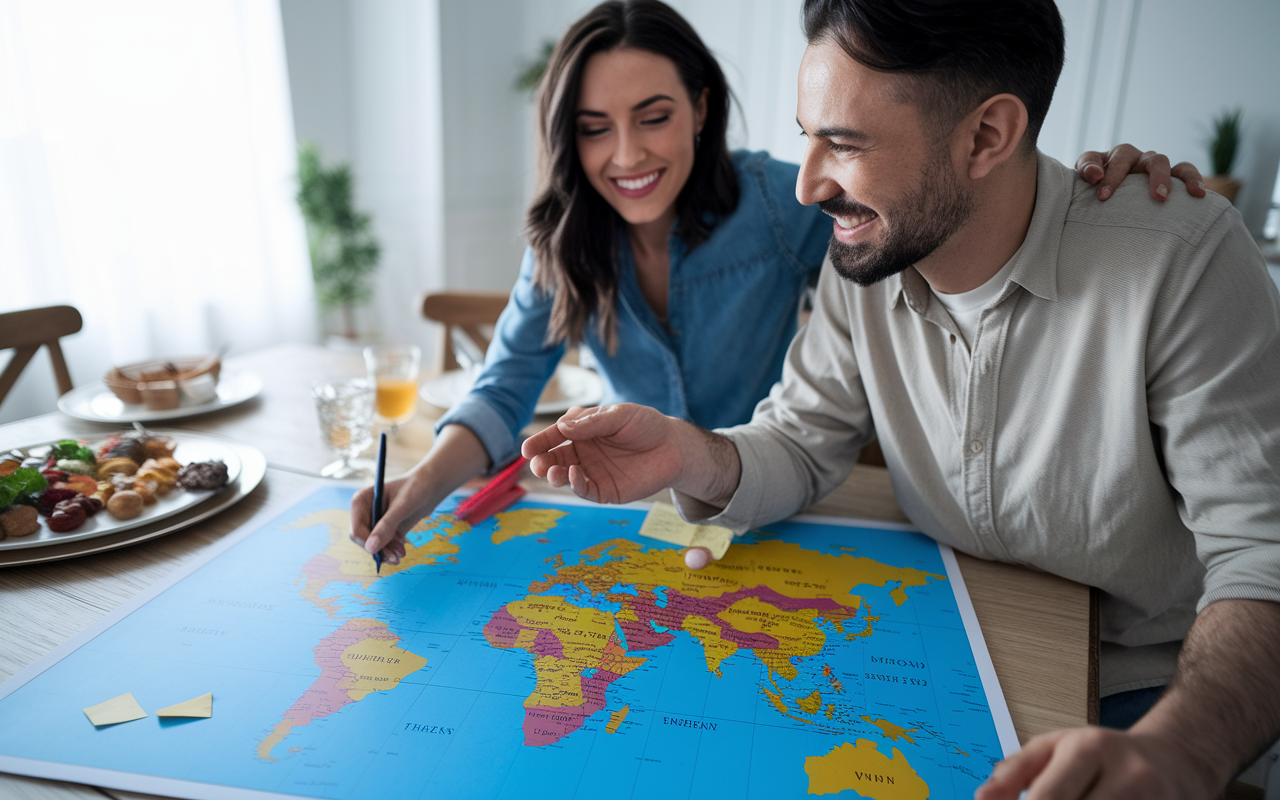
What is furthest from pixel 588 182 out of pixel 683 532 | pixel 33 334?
pixel 33 334

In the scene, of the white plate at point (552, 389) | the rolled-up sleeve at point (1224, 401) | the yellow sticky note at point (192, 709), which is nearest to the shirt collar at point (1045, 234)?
the rolled-up sleeve at point (1224, 401)

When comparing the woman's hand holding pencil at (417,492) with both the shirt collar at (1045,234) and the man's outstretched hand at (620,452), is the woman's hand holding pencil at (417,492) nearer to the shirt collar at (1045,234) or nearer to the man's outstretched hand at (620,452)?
the man's outstretched hand at (620,452)

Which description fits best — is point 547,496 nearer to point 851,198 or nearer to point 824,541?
point 824,541

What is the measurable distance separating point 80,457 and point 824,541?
106 centimetres

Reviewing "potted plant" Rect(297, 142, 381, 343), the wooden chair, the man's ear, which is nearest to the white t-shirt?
the man's ear

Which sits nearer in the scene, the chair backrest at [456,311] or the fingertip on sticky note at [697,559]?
the fingertip on sticky note at [697,559]

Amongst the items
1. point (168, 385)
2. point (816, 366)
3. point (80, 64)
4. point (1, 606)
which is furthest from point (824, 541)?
point (80, 64)

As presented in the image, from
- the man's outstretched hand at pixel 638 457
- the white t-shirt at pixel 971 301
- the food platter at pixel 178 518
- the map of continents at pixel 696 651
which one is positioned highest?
the white t-shirt at pixel 971 301

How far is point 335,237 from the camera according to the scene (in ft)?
13.9

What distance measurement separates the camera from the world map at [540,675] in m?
0.63

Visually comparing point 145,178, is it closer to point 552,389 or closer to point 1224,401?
point 552,389

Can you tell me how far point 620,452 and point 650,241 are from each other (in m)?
0.64

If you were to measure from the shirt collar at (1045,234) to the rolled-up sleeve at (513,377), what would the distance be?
77 centimetres

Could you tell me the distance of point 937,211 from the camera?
36.8 inches
